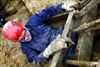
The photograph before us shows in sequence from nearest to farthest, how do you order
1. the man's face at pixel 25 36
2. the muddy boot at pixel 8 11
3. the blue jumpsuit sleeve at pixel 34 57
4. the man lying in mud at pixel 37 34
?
the blue jumpsuit sleeve at pixel 34 57, the man lying in mud at pixel 37 34, the man's face at pixel 25 36, the muddy boot at pixel 8 11

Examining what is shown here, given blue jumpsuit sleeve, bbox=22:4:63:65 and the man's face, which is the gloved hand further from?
the man's face

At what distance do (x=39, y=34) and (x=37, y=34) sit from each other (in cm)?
4

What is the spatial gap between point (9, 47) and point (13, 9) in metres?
1.22

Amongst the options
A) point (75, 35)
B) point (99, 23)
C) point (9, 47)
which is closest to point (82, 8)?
point (75, 35)

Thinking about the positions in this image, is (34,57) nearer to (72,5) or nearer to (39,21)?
(39,21)

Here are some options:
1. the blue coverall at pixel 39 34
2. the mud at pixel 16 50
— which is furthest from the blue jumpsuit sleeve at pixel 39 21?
the mud at pixel 16 50

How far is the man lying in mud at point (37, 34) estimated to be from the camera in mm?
3111

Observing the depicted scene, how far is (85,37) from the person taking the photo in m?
2.79

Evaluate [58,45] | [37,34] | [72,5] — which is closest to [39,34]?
[37,34]

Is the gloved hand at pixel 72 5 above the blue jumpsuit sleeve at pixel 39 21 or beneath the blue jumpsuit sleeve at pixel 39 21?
above

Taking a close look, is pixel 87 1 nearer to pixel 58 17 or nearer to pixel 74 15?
pixel 74 15

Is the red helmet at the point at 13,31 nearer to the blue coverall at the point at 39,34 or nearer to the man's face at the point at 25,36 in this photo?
the man's face at the point at 25,36

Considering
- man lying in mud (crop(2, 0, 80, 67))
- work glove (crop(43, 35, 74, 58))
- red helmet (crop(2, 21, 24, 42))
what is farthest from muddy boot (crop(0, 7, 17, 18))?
work glove (crop(43, 35, 74, 58))

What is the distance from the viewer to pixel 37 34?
339 centimetres
